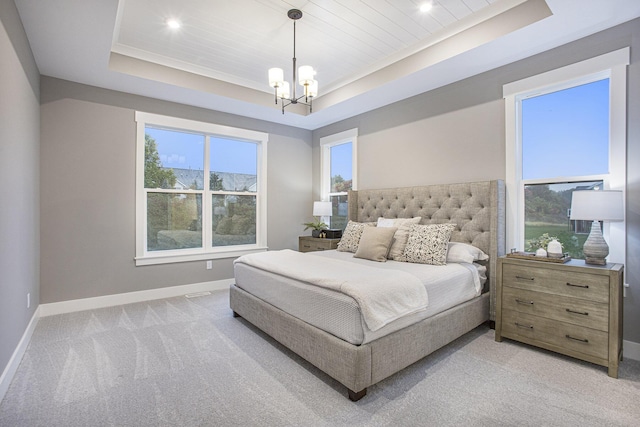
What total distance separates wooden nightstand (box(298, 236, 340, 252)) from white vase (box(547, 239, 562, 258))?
2.57 metres

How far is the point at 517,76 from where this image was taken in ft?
10.1

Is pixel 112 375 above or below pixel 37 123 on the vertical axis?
below

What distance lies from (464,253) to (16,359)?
3.75 m

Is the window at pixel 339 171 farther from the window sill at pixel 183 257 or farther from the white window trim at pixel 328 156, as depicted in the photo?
the window sill at pixel 183 257

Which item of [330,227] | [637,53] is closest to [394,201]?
[330,227]

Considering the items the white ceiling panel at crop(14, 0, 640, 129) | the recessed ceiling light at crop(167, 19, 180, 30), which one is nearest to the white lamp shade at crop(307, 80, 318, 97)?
the white ceiling panel at crop(14, 0, 640, 129)

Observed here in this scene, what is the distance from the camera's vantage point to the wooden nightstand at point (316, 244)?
4.49 metres

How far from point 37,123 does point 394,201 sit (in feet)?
13.5

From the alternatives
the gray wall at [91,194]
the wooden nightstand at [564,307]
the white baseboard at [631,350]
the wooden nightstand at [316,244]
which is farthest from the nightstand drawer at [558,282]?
the gray wall at [91,194]

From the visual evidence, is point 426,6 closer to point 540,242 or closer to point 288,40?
point 288,40

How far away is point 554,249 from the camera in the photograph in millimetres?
2568

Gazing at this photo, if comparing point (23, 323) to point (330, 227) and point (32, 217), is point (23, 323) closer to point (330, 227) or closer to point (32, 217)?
point (32, 217)

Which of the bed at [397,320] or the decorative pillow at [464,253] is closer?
the bed at [397,320]

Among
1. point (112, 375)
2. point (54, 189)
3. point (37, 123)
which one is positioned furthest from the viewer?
point (54, 189)
